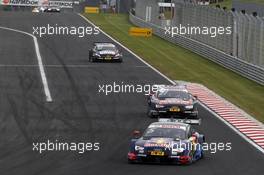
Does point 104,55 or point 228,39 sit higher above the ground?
point 228,39

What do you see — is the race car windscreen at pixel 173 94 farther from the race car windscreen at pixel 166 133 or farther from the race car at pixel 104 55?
the race car at pixel 104 55

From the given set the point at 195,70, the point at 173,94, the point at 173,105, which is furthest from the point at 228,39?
the point at 173,105

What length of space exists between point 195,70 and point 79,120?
21691 millimetres

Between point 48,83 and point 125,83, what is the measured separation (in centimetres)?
378

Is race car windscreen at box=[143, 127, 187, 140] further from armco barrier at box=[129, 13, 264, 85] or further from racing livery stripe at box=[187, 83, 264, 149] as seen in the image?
armco barrier at box=[129, 13, 264, 85]

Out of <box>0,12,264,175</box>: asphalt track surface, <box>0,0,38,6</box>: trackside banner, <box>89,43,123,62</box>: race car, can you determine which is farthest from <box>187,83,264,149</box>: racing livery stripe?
<box>0,0,38,6</box>: trackside banner

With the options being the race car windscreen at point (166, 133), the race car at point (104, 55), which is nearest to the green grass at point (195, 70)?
the race car at point (104, 55)

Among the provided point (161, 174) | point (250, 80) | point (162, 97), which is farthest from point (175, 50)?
point (161, 174)

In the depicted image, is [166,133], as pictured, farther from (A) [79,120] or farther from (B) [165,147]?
(A) [79,120]

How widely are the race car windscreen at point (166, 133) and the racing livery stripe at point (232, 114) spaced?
166 inches

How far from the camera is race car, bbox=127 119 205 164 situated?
24047mm

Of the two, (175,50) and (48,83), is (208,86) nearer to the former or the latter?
(48,83)

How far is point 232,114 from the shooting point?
35906 mm

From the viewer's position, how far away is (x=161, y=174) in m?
22.5
